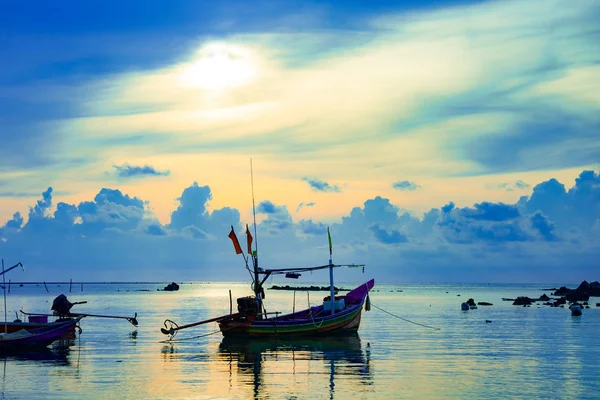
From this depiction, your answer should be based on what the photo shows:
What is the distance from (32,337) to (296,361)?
16.7 meters

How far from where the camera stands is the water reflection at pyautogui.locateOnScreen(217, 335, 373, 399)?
111ft

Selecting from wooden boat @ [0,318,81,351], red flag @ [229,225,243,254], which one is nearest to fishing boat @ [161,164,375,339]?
red flag @ [229,225,243,254]

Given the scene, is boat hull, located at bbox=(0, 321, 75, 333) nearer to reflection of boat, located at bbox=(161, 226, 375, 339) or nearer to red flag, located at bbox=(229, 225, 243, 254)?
reflection of boat, located at bbox=(161, 226, 375, 339)

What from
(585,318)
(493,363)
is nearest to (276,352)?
(493,363)

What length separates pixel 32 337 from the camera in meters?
44.3

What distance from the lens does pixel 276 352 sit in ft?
147

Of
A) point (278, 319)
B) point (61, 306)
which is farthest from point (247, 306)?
point (61, 306)

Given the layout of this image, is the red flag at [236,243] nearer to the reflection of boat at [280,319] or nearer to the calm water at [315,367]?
the reflection of boat at [280,319]

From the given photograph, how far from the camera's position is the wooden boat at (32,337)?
4344 centimetres

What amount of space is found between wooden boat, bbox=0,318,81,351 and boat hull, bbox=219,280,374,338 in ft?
35.7

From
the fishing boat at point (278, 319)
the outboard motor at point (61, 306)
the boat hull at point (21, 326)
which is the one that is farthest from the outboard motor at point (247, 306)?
the outboard motor at point (61, 306)

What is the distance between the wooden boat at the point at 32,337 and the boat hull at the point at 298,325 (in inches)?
429

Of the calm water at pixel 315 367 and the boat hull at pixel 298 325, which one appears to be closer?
the calm water at pixel 315 367

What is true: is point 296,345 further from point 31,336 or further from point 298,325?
point 31,336
